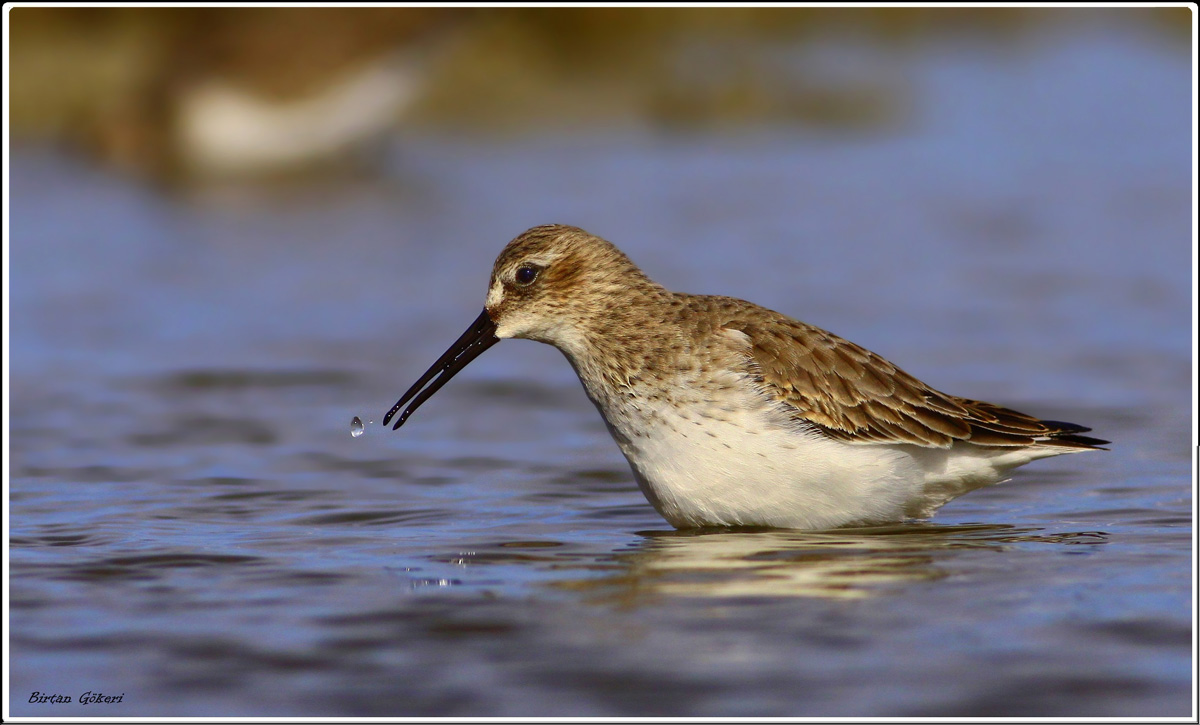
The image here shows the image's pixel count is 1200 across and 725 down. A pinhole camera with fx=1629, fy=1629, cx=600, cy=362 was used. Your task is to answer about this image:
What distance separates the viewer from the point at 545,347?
12812mm

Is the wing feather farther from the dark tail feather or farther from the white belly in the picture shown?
the white belly

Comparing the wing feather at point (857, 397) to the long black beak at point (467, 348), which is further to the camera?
the long black beak at point (467, 348)

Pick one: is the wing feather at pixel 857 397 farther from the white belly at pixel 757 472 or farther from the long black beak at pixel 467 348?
the long black beak at pixel 467 348

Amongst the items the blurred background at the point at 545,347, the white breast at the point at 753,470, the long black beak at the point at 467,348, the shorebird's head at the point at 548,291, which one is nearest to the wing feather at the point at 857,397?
the white breast at the point at 753,470

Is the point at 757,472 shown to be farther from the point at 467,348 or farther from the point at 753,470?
the point at 467,348

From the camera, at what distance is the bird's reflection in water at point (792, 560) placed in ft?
21.1

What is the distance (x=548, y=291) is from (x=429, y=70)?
40.0ft

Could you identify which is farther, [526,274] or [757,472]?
[526,274]

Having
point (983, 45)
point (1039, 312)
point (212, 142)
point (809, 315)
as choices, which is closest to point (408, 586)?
point (809, 315)

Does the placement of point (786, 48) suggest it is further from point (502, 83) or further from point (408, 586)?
point (408, 586)

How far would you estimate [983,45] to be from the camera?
25.2m

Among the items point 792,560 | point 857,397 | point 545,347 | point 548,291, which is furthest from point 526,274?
point 545,347

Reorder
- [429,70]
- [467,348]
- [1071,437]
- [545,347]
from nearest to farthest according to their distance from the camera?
[1071,437] → [467,348] → [545,347] → [429,70]

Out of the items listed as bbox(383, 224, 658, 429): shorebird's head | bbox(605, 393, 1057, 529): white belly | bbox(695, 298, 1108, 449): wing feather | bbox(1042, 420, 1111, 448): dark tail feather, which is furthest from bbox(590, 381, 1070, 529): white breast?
bbox(1042, 420, 1111, 448): dark tail feather
